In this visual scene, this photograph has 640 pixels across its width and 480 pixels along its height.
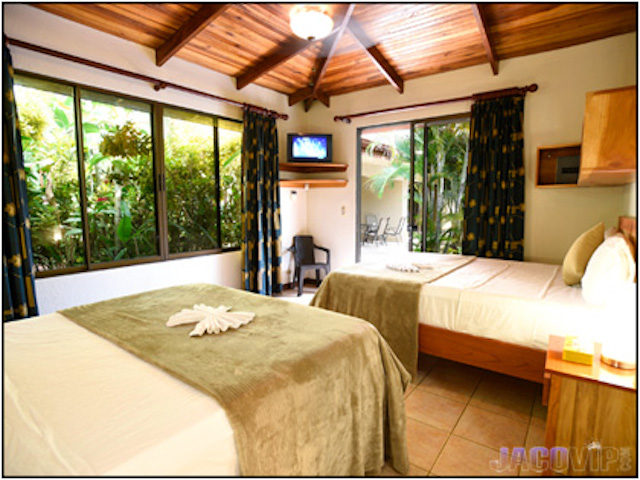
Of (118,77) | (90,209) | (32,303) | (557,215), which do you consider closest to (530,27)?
(557,215)

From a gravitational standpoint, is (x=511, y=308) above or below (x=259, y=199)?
below

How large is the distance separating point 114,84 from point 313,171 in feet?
9.13

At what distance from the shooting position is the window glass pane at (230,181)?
4230mm

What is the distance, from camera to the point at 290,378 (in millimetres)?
1145

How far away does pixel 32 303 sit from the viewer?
2.51 metres

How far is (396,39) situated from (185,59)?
225 centimetres

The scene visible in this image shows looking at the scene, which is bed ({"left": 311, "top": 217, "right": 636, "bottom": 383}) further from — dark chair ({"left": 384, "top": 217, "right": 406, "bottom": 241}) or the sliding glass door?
dark chair ({"left": 384, "top": 217, "right": 406, "bottom": 241})

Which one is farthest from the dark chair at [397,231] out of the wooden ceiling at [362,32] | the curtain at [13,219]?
the curtain at [13,219]

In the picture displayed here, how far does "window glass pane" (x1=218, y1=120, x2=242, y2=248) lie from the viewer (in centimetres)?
423

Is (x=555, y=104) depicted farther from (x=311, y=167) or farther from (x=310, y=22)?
(x=311, y=167)

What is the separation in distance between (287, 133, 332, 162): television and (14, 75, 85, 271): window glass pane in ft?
8.29

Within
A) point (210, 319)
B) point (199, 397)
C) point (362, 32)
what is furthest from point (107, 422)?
point (362, 32)

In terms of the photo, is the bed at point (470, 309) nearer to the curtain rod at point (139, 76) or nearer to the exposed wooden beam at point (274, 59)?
the exposed wooden beam at point (274, 59)

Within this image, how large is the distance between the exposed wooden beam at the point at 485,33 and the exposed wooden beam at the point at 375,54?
1.00 metres
